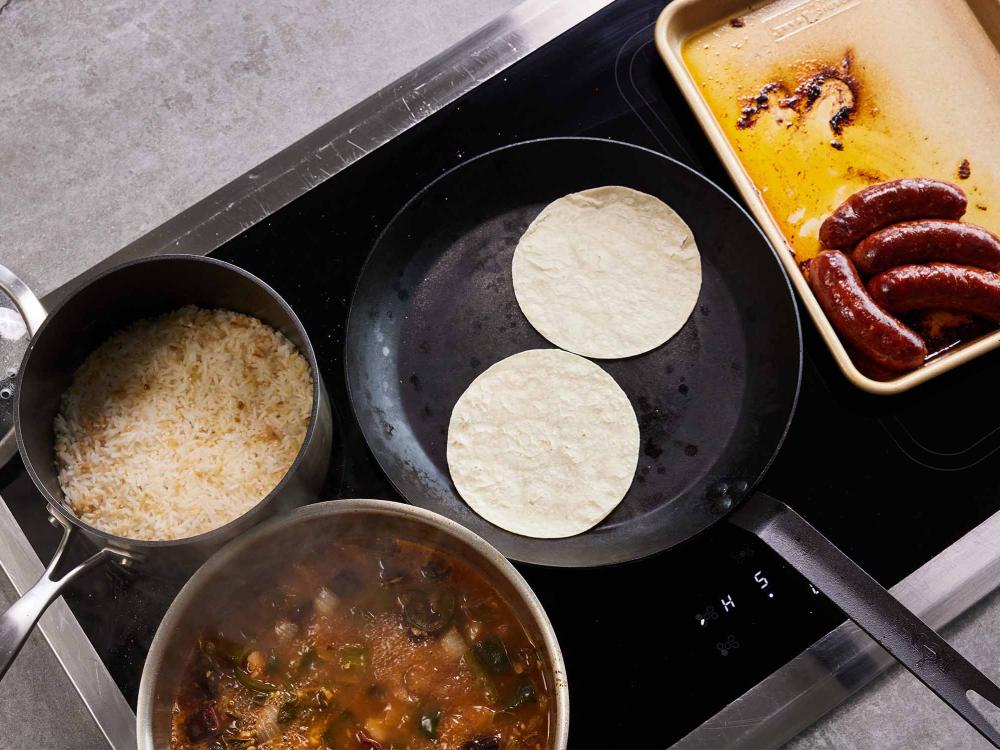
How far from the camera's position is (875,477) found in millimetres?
2018

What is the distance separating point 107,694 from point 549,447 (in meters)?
1.17

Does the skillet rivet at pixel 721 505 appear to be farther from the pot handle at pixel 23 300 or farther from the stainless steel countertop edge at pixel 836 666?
the pot handle at pixel 23 300

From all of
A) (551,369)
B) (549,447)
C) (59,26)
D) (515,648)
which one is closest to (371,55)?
(59,26)

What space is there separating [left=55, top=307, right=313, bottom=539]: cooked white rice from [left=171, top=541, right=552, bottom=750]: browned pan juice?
237mm

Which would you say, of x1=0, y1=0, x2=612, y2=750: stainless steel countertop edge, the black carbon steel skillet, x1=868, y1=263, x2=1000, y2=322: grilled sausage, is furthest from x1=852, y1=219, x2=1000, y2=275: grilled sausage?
x1=0, y1=0, x2=612, y2=750: stainless steel countertop edge

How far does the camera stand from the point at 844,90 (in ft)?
7.37

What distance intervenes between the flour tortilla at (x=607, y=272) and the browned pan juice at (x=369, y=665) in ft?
2.30

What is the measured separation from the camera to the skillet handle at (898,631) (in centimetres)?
166

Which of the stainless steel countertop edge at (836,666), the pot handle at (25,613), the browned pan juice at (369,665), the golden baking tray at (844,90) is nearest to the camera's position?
the pot handle at (25,613)

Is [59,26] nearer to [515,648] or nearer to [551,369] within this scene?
[551,369]

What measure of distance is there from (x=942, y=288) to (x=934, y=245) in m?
0.12

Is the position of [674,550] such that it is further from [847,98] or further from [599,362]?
[847,98]

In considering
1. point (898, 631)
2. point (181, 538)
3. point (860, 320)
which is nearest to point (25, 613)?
point (181, 538)

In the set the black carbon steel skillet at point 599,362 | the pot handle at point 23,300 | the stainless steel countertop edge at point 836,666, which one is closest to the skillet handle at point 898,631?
the black carbon steel skillet at point 599,362
